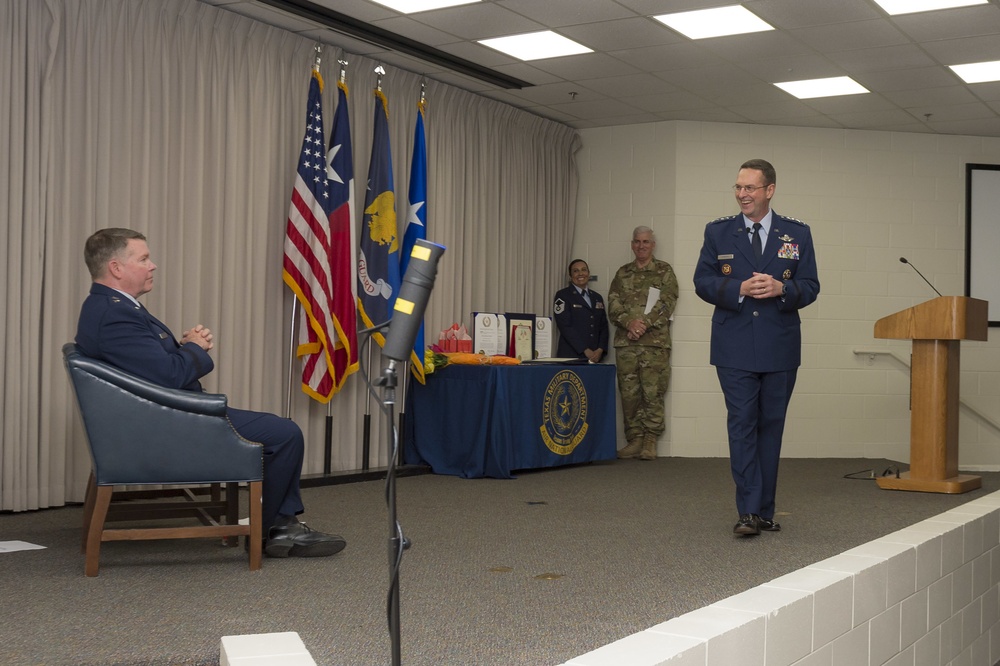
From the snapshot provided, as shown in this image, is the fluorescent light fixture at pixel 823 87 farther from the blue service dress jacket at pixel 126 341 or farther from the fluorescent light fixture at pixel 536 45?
the blue service dress jacket at pixel 126 341

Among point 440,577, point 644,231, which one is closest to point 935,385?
point 644,231

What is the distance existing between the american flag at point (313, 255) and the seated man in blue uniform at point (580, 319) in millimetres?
2534

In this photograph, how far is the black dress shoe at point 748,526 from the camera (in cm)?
415

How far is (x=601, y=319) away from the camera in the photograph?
812 cm

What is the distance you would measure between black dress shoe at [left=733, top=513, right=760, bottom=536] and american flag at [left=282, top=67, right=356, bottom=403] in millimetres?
2625

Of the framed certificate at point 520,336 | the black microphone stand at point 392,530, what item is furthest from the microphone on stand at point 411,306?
the framed certificate at point 520,336

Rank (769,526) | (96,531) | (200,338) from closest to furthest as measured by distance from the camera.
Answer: (96,531)
(200,338)
(769,526)

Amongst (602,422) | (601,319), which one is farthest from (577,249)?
(602,422)

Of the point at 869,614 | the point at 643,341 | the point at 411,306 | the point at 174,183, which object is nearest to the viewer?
the point at 411,306

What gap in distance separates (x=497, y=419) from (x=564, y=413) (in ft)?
2.44

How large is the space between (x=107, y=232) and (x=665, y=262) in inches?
208

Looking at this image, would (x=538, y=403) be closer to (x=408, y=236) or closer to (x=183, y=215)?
(x=408, y=236)

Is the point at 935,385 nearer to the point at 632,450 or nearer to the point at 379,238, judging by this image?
the point at 632,450

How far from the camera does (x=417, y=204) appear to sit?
6539 millimetres
